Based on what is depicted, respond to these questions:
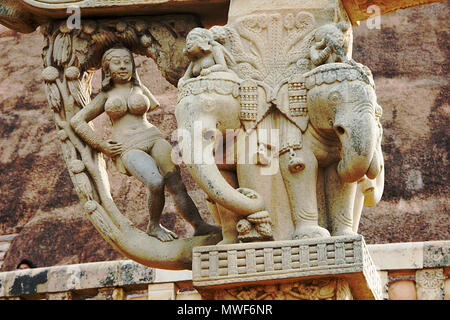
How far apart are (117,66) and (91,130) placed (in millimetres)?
398

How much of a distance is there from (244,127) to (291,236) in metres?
0.62

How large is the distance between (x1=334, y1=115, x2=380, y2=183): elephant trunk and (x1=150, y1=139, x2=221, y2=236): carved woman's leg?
106cm

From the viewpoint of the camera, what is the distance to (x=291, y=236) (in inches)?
219

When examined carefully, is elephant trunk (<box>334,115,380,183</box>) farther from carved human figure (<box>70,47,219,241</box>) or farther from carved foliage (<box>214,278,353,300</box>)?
carved human figure (<box>70,47,219,241</box>)

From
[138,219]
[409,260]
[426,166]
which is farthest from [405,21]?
[409,260]

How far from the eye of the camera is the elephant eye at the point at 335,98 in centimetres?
543

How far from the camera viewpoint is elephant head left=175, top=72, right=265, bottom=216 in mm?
5477

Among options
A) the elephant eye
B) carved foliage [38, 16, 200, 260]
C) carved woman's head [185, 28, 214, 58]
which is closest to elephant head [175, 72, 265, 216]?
carved woman's head [185, 28, 214, 58]

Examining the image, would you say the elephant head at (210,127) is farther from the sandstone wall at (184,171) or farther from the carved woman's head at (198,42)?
the sandstone wall at (184,171)

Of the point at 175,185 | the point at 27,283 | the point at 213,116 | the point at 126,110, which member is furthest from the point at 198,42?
the point at 27,283

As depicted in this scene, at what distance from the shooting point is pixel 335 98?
5.44 metres

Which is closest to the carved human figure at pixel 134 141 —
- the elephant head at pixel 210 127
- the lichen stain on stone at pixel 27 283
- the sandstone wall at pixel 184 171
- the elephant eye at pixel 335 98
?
the elephant head at pixel 210 127

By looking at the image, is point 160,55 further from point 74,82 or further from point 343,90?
point 343,90

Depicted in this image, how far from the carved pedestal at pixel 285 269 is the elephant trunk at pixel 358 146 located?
339 millimetres
